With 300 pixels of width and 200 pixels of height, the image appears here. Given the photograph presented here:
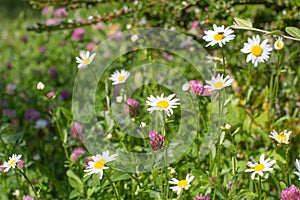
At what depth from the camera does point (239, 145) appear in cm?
163

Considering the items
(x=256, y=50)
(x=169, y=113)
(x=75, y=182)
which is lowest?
(x=75, y=182)

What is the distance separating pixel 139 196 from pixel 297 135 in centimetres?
58

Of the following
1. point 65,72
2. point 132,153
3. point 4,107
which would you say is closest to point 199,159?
point 132,153

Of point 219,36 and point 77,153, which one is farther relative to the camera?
point 77,153

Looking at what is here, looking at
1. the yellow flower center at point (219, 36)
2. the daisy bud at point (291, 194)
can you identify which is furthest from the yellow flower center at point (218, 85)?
the daisy bud at point (291, 194)

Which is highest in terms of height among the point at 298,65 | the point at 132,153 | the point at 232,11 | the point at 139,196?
the point at 232,11

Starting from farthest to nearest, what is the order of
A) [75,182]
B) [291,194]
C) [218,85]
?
1. [75,182]
2. [218,85]
3. [291,194]

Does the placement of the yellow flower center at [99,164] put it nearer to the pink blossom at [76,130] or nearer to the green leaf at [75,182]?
the green leaf at [75,182]

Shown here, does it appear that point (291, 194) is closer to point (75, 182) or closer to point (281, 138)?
point (281, 138)

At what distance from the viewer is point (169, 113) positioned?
1.21 metres

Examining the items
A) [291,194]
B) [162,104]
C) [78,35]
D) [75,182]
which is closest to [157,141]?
[162,104]

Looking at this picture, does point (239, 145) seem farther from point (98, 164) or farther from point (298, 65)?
point (98, 164)

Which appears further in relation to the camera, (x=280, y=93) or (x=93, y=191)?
(x=280, y=93)

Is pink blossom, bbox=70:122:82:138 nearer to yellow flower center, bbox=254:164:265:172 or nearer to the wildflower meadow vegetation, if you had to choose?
the wildflower meadow vegetation
